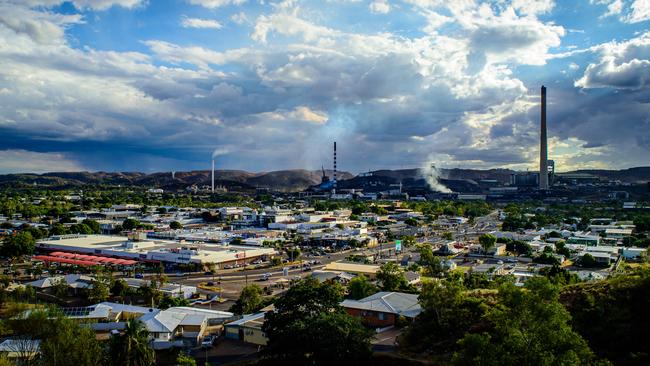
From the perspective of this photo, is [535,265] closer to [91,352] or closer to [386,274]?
[386,274]

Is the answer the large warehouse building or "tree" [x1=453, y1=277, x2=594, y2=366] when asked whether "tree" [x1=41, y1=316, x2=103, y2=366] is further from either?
the large warehouse building

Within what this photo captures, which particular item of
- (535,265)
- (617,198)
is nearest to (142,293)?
(535,265)

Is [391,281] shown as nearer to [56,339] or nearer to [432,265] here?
[432,265]

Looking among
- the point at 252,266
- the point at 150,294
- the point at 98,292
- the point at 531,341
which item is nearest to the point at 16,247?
the point at 252,266

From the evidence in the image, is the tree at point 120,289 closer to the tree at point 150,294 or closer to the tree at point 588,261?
the tree at point 150,294

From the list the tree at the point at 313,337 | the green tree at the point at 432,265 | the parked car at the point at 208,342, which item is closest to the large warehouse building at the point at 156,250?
the green tree at the point at 432,265
